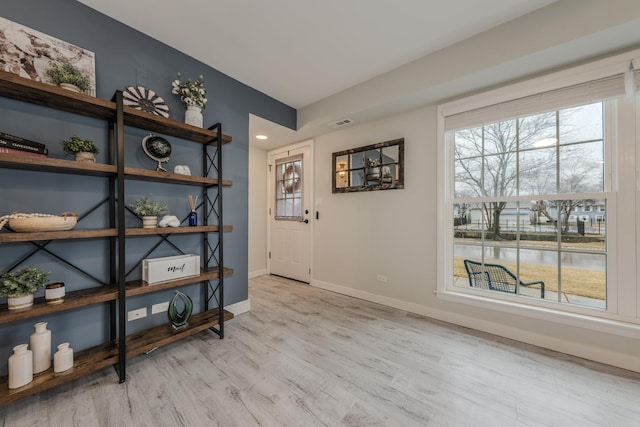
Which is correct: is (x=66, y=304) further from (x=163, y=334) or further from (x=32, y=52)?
(x=32, y=52)

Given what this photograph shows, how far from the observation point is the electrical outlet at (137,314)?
1.96 m

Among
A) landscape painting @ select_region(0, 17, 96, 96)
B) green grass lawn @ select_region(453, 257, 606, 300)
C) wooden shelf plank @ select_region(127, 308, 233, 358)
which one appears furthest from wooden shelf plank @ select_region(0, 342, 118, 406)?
green grass lawn @ select_region(453, 257, 606, 300)

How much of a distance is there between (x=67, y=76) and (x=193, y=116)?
2.51 ft

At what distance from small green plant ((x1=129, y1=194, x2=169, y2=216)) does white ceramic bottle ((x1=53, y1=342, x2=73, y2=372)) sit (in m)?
0.93

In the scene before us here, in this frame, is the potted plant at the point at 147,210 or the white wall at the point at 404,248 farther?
the white wall at the point at 404,248

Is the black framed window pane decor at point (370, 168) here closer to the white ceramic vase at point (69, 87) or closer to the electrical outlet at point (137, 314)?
the electrical outlet at point (137, 314)

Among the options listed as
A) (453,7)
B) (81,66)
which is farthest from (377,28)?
(81,66)

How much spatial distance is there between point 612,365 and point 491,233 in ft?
3.91

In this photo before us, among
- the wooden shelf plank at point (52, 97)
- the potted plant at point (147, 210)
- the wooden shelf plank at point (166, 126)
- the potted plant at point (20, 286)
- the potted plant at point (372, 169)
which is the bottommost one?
the potted plant at point (20, 286)

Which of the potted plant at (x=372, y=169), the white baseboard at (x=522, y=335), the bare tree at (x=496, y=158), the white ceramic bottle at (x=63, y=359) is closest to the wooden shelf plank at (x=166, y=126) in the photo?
the white ceramic bottle at (x=63, y=359)

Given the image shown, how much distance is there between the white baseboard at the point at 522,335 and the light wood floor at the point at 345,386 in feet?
0.25

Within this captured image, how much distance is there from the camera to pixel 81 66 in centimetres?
172

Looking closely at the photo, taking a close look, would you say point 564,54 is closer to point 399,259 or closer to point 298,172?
point 399,259

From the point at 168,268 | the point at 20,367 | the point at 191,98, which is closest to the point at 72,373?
the point at 20,367
